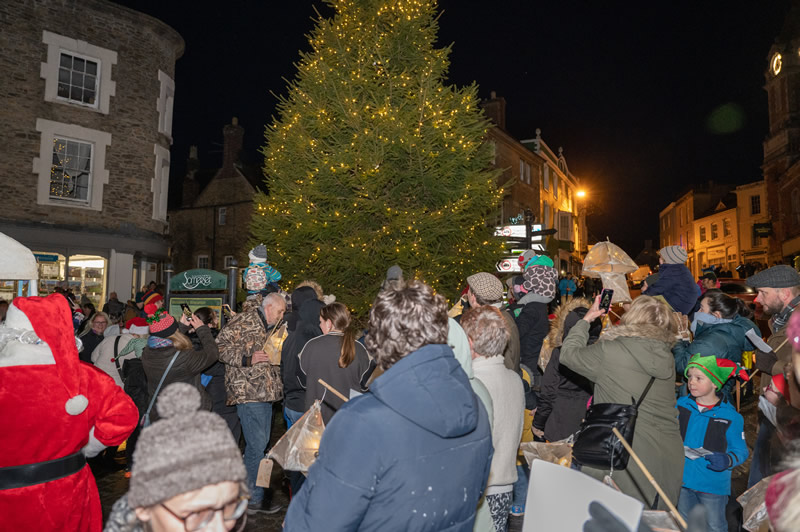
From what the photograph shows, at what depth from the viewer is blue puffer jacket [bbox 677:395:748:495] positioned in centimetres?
389

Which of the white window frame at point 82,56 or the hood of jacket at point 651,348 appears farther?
the white window frame at point 82,56

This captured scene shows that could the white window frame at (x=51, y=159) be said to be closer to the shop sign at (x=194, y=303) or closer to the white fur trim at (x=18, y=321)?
the shop sign at (x=194, y=303)

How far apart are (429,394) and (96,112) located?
19.4 meters

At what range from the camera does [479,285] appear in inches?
212

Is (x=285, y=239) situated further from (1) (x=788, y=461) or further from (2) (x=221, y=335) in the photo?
(1) (x=788, y=461)

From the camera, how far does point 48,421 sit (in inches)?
114

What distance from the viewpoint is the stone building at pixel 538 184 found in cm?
3095

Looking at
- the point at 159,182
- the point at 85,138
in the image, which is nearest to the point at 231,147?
the point at 159,182

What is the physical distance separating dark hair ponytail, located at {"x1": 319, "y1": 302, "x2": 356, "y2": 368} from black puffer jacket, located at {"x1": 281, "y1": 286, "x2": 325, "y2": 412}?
1.80ft

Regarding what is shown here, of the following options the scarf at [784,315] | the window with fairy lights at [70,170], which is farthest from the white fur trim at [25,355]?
the window with fairy lights at [70,170]

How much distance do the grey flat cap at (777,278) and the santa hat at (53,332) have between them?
17.1 feet

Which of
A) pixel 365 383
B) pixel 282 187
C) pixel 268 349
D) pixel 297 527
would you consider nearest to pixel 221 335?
pixel 268 349

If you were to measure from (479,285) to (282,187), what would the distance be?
7.02 metres

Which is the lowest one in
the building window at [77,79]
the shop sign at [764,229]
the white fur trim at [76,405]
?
the white fur trim at [76,405]
